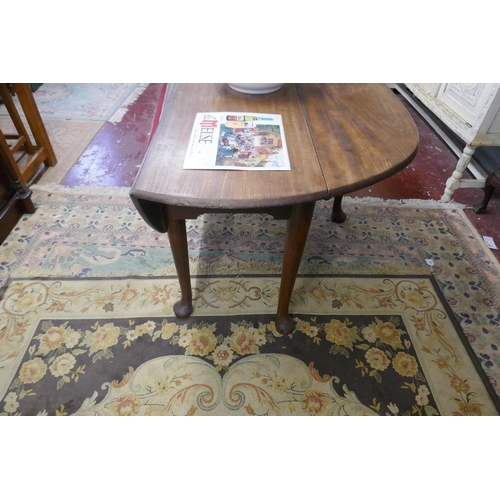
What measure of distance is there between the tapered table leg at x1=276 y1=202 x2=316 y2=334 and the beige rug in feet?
5.11

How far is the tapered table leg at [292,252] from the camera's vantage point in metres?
0.95

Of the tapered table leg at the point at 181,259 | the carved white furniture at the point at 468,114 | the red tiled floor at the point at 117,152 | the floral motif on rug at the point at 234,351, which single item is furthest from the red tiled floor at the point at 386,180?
the tapered table leg at the point at 181,259

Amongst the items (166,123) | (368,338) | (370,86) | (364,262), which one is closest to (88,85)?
(166,123)

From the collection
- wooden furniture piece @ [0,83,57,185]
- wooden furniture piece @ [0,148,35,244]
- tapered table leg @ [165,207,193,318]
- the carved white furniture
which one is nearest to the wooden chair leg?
wooden furniture piece @ [0,83,57,185]

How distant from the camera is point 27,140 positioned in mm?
1945

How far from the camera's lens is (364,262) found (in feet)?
5.15

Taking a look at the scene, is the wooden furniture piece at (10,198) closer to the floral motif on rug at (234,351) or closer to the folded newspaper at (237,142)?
the floral motif on rug at (234,351)

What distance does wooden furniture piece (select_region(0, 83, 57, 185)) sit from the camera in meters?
1.82

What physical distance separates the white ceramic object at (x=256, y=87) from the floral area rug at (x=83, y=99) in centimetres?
169

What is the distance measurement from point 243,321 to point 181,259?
0.36m

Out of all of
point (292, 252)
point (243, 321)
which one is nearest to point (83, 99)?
point (243, 321)

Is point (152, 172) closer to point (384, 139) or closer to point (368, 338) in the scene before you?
point (384, 139)

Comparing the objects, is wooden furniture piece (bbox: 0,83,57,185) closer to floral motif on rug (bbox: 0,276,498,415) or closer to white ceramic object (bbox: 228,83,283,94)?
floral motif on rug (bbox: 0,276,498,415)

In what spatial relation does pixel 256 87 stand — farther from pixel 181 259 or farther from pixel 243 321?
pixel 243 321
